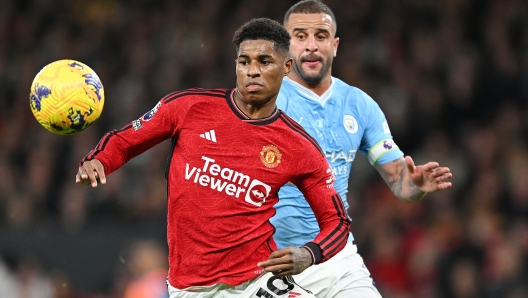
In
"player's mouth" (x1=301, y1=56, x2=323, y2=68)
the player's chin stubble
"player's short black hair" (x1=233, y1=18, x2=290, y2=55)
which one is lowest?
the player's chin stubble

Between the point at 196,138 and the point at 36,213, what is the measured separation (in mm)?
7049

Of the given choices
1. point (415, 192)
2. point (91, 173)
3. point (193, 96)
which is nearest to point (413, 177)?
point (415, 192)

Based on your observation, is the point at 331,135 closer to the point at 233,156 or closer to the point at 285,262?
the point at 233,156

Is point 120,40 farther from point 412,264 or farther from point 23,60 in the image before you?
point 412,264

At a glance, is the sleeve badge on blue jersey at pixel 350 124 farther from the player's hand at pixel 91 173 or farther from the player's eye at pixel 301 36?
the player's hand at pixel 91 173

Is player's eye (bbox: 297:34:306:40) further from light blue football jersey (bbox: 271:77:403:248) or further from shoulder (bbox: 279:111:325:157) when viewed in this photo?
shoulder (bbox: 279:111:325:157)

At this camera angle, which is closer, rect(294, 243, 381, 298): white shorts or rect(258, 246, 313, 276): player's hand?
rect(258, 246, 313, 276): player's hand

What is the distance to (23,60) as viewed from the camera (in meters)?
12.7

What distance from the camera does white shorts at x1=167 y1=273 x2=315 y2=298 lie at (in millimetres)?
4348

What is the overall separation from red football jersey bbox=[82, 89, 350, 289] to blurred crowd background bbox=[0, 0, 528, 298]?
4.49m

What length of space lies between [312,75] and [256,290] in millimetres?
1691

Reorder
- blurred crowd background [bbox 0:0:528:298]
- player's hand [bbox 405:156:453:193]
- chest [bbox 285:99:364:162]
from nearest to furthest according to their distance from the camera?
player's hand [bbox 405:156:453:193] → chest [bbox 285:99:364:162] → blurred crowd background [bbox 0:0:528:298]

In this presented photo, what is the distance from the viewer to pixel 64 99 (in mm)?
4523

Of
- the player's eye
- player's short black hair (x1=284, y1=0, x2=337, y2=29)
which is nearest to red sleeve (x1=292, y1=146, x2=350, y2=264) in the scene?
the player's eye
